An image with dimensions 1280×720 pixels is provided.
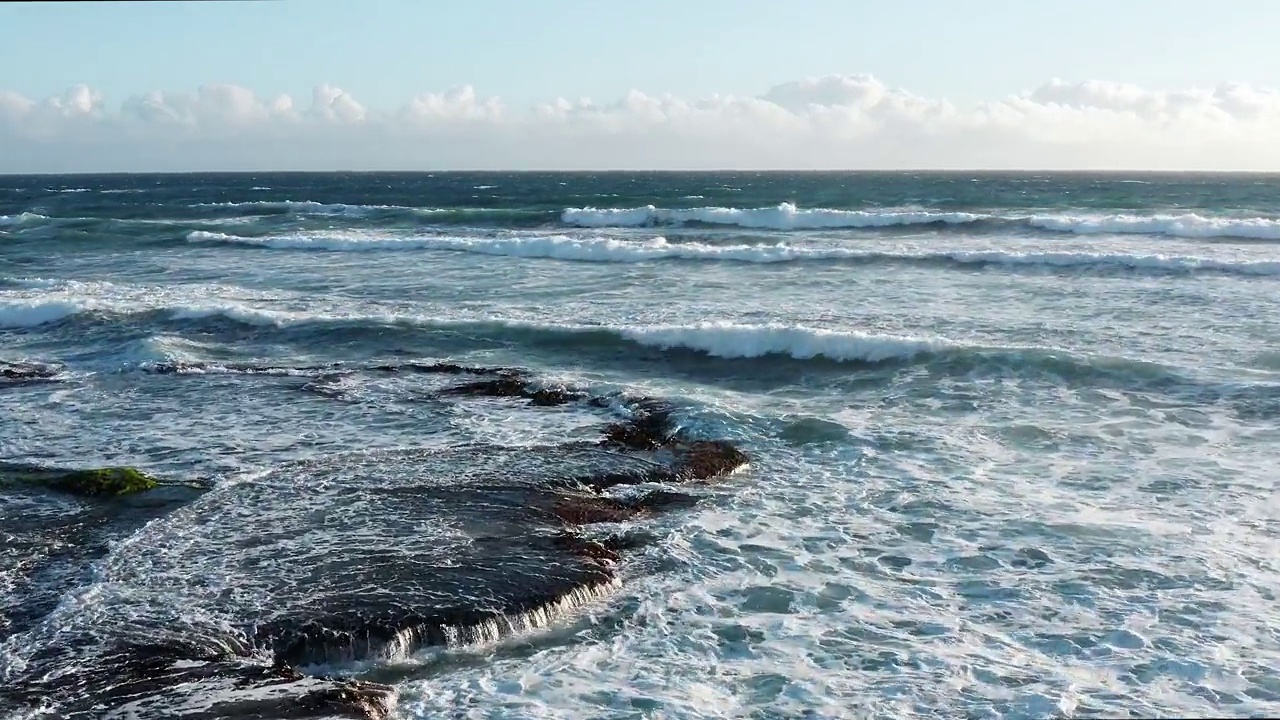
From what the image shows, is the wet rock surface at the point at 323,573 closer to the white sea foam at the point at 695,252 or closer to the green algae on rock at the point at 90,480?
the green algae on rock at the point at 90,480

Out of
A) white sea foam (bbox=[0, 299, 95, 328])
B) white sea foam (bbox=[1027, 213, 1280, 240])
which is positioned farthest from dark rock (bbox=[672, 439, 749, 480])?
white sea foam (bbox=[1027, 213, 1280, 240])

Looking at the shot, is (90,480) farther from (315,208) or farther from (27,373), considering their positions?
(315,208)

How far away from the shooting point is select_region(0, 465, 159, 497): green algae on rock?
9.80 metres

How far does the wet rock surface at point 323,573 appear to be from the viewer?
6383mm

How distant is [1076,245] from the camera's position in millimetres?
31516

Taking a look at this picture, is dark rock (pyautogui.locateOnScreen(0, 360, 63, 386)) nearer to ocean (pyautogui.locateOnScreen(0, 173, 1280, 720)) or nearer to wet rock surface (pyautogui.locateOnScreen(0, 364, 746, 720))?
ocean (pyautogui.locateOnScreen(0, 173, 1280, 720))

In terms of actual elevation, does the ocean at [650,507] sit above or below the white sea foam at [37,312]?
below

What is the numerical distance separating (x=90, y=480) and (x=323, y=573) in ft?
11.4

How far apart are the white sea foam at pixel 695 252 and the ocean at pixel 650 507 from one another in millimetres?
3498

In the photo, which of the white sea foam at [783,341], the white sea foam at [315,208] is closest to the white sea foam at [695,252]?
the white sea foam at [783,341]

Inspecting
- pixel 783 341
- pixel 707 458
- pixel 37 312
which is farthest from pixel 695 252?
pixel 707 458

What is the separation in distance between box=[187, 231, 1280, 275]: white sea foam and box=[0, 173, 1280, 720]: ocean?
3498 mm

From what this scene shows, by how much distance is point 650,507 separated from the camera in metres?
9.66

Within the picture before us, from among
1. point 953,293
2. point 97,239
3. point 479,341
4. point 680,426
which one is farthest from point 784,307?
point 97,239
